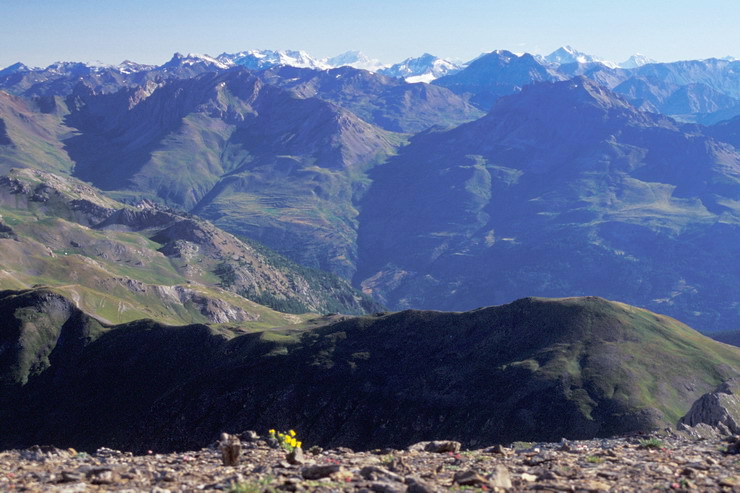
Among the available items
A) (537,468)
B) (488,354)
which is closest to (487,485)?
(537,468)

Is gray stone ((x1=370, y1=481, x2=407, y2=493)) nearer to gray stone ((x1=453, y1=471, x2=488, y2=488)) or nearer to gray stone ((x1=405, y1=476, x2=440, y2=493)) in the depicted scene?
gray stone ((x1=405, y1=476, x2=440, y2=493))

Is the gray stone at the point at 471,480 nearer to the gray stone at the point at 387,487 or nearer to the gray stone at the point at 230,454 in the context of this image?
the gray stone at the point at 387,487

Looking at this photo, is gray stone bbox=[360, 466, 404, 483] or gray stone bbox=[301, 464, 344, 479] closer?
gray stone bbox=[360, 466, 404, 483]

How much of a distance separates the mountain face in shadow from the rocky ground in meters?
92.0

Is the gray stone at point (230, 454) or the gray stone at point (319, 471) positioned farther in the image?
the gray stone at point (230, 454)

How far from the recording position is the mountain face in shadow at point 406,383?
13875 cm

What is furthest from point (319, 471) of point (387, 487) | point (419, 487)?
point (419, 487)

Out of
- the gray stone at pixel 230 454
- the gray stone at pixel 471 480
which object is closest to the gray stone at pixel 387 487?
the gray stone at pixel 471 480

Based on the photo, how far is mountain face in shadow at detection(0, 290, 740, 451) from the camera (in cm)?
13875

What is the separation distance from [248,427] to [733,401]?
96.1 metres

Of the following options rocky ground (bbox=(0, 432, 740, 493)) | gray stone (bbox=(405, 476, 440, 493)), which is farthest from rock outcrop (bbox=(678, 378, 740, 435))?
gray stone (bbox=(405, 476, 440, 493))

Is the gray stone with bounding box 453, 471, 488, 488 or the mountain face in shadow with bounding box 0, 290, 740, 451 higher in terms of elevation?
the gray stone with bounding box 453, 471, 488, 488

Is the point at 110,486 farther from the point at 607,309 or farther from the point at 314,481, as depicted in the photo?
the point at 607,309

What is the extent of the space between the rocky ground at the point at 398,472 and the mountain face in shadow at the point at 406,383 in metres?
92.0
